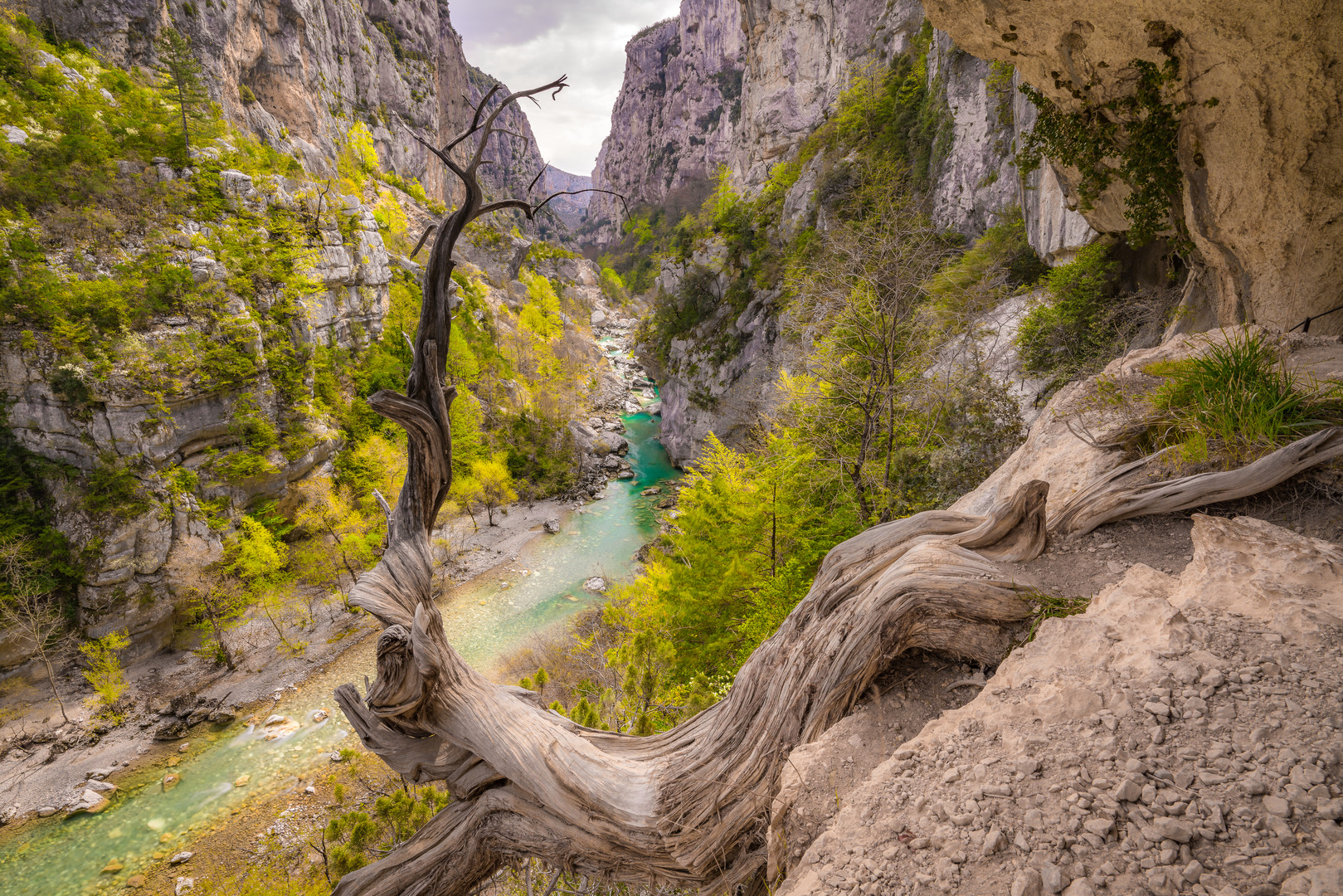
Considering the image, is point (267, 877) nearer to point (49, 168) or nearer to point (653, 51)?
point (49, 168)

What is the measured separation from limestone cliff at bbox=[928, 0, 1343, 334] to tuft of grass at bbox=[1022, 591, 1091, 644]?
199 inches

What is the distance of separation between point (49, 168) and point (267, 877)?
21.2m

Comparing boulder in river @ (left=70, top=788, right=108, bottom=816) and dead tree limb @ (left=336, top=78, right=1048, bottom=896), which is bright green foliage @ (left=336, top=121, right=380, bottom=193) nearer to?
boulder in river @ (left=70, top=788, right=108, bottom=816)

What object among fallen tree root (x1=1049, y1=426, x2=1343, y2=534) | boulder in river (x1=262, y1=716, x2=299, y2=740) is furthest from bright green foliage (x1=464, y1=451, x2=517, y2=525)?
fallen tree root (x1=1049, y1=426, x2=1343, y2=534)

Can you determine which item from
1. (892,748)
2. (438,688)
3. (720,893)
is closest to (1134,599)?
(892,748)

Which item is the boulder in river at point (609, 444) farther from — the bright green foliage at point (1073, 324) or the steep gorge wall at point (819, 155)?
the bright green foliage at point (1073, 324)

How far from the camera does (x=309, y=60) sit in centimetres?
3391

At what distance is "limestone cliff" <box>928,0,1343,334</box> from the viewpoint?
4.30 metres

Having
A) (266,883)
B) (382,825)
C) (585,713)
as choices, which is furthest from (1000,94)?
(266,883)

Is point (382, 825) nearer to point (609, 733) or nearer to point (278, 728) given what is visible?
point (609, 733)

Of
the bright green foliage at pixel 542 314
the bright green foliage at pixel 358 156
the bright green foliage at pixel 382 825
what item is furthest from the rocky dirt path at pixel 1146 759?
the bright green foliage at pixel 358 156

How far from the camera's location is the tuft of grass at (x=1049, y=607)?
8.22ft

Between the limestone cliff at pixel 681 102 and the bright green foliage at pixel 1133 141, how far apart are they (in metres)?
74.8

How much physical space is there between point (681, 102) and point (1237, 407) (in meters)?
105
